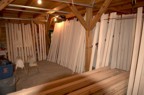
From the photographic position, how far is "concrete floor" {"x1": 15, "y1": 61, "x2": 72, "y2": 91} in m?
3.90

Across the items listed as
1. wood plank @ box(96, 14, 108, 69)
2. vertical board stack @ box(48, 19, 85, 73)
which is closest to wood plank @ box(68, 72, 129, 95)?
wood plank @ box(96, 14, 108, 69)

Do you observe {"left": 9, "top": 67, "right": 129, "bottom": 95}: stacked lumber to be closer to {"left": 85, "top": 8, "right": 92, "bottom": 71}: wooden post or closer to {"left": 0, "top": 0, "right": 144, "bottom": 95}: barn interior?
{"left": 0, "top": 0, "right": 144, "bottom": 95}: barn interior

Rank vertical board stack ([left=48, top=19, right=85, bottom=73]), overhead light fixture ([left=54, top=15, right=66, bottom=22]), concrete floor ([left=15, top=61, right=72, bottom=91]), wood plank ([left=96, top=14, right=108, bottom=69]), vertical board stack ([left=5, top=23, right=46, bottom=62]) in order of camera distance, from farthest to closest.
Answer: overhead light fixture ([left=54, top=15, right=66, bottom=22]), vertical board stack ([left=5, top=23, right=46, bottom=62]), vertical board stack ([left=48, top=19, right=85, bottom=73]), concrete floor ([left=15, top=61, right=72, bottom=91]), wood plank ([left=96, top=14, right=108, bottom=69])

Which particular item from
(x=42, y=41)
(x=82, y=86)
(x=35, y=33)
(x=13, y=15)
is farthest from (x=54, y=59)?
(x=82, y=86)

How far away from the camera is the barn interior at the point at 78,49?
2309 millimetres

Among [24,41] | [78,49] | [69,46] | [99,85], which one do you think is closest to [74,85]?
[99,85]

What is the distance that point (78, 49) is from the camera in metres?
4.61

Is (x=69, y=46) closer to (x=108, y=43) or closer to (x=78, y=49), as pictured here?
(x=78, y=49)

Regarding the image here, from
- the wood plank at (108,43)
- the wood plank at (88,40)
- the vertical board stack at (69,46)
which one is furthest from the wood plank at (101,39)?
the vertical board stack at (69,46)

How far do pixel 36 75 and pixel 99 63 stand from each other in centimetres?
223

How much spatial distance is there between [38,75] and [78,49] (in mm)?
1662

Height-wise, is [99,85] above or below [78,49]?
below

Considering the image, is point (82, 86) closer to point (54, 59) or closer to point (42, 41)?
point (54, 59)

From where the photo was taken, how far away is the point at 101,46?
3740 mm
